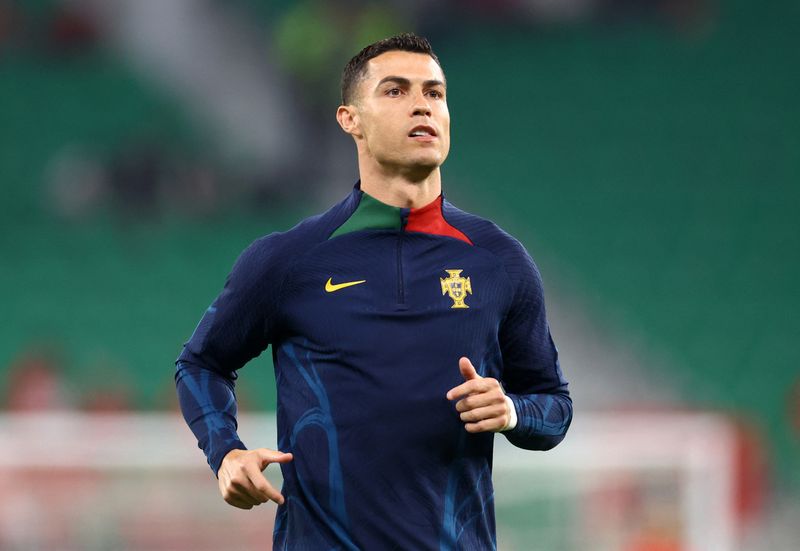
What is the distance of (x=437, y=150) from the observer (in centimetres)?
276

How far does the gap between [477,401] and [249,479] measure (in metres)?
0.46

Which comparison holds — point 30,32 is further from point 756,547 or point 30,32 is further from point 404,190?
point 404,190

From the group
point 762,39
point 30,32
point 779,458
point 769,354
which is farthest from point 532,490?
point 30,32

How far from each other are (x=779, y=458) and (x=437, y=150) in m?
7.08

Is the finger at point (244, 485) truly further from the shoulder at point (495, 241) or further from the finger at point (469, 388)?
the shoulder at point (495, 241)

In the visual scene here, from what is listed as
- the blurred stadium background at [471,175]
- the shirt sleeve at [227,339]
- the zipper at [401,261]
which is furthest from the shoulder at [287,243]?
the blurred stadium background at [471,175]

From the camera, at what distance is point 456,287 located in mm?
2715

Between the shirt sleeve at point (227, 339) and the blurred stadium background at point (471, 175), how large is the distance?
659cm

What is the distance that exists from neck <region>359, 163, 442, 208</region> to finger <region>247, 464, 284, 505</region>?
69cm

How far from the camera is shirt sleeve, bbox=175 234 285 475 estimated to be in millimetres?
2721

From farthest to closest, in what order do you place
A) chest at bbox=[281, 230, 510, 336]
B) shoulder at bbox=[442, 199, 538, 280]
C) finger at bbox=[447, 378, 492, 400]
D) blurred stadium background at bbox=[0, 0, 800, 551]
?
1. blurred stadium background at bbox=[0, 0, 800, 551]
2. shoulder at bbox=[442, 199, 538, 280]
3. chest at bbox=[281, 230, 510, 336]
4. finger at bbox=[447, 378, 492, 400]

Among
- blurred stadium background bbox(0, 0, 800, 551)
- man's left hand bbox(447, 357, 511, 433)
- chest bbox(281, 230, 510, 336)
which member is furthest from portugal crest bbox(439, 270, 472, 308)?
blurred stadium background bbox(0, 0, 800, 551)

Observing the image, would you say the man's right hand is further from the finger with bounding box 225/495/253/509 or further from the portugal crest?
the portugal crest

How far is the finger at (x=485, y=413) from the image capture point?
96.6 inches
